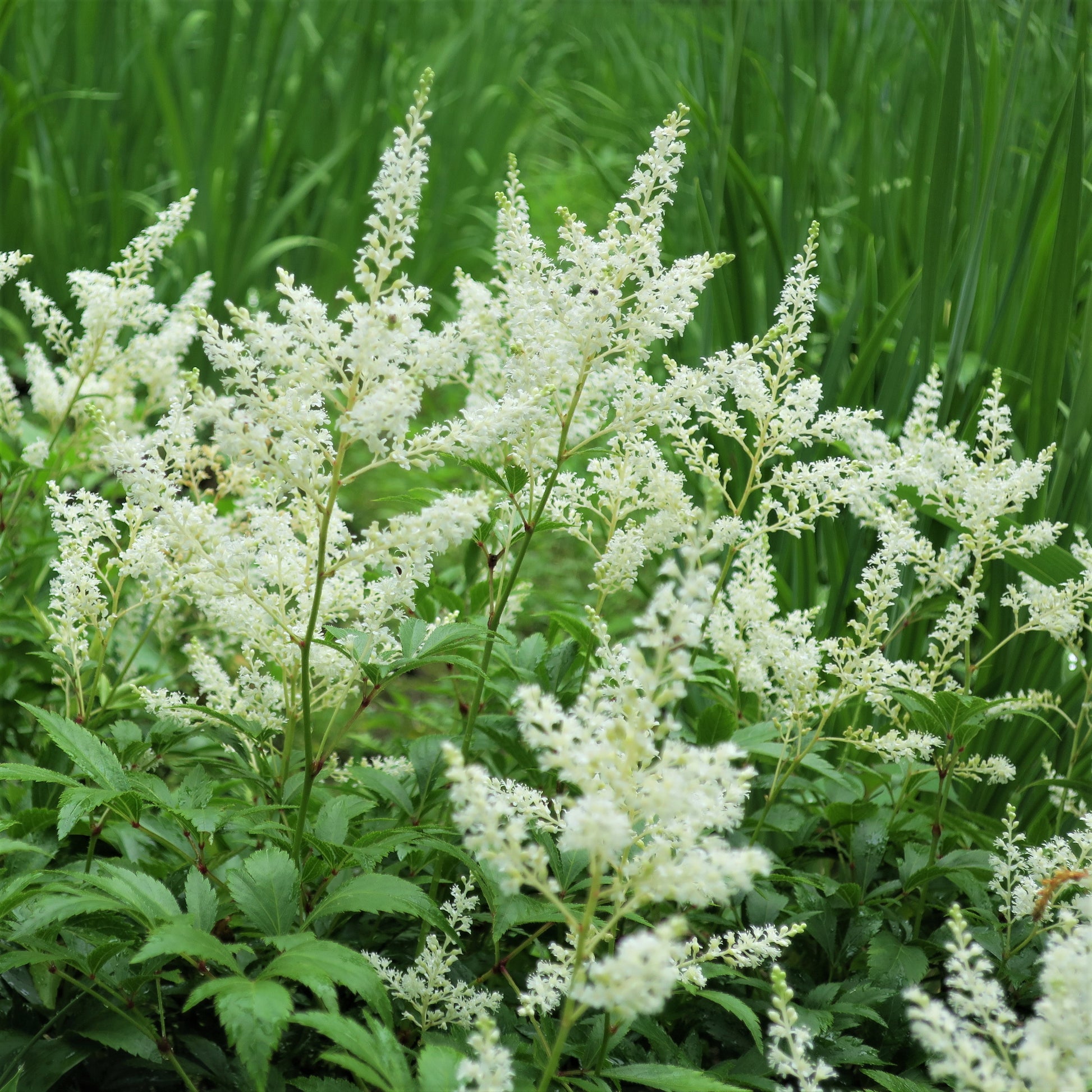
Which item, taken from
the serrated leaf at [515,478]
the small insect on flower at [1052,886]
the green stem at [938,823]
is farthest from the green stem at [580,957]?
the green stem at [938,823]

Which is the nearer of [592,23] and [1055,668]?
[1055,668]

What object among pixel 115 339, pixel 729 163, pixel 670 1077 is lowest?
pixel 670 1077

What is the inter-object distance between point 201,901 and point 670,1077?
2.13 ft

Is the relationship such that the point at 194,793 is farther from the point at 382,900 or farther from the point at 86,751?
the point at 382,900

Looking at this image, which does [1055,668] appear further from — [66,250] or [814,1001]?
[66,250]

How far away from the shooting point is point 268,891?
1.46 m

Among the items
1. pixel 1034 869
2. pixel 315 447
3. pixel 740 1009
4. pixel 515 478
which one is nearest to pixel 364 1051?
pixel 740 1009

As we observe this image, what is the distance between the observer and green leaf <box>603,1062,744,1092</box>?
1261 mm

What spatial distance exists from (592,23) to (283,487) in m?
11.6

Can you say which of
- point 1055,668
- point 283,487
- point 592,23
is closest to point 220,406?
point 283,487

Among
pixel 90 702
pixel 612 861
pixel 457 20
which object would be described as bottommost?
pixel 90 702

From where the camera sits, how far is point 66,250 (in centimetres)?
464

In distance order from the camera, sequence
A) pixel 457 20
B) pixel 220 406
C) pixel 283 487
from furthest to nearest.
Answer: pixel 457 20 < pixel 283 487 < pixel 220 406

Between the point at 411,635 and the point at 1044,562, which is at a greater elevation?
the point at 1044,562
